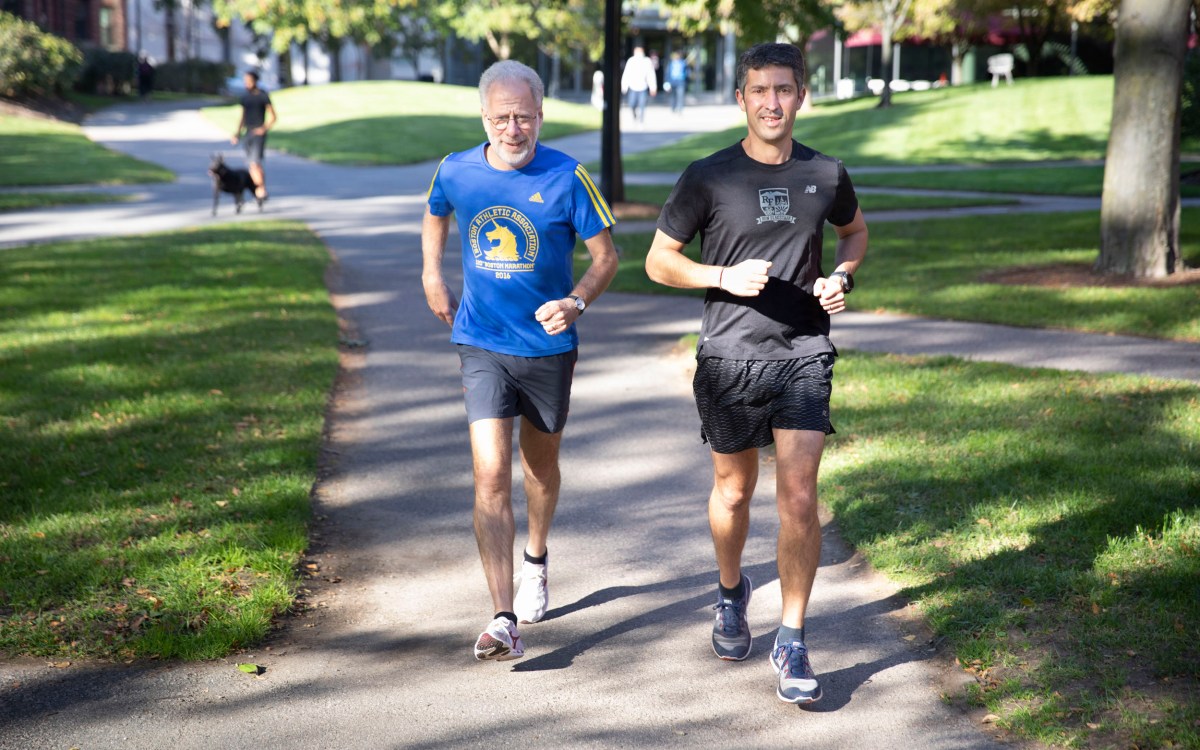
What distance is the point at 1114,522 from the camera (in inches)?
207

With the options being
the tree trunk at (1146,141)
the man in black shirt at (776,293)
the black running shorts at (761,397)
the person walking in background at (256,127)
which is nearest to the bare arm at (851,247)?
the man in black shirt at (776,293)

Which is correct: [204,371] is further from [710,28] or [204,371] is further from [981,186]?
[981,186]

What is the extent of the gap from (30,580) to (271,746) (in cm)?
171

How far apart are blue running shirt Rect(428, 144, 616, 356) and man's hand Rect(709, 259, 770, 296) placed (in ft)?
2.20

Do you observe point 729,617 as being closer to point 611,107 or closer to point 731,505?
point 731,505

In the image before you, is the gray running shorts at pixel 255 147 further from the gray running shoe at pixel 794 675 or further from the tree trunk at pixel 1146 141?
the gray running shoe at pixel 794 675

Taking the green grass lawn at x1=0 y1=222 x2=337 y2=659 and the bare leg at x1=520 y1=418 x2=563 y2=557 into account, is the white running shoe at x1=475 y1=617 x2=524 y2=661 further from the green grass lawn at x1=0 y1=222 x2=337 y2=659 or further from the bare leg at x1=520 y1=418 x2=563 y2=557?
the green grass lawn at x1=0 y1=222 x2=337 y2=659

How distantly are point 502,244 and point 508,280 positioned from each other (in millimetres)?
129

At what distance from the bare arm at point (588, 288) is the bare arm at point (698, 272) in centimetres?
25

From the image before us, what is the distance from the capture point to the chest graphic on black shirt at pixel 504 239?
14.0ft

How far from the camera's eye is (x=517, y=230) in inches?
169

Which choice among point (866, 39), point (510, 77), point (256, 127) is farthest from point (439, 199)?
point (866, 39)

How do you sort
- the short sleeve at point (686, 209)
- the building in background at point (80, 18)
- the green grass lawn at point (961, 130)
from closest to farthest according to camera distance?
the short sleeve at point (686, 209), the green grass lawn at point (961, 130), the building in background at point (80, 18)

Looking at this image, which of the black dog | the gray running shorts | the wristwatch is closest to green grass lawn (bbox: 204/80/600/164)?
the gray running shorts
